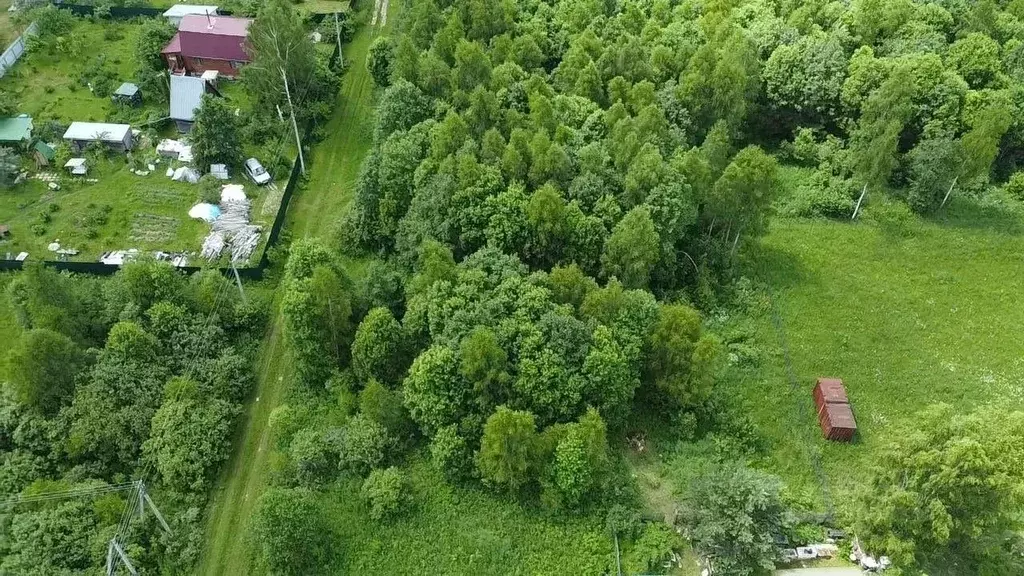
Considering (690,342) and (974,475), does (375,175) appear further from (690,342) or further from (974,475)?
(974,475)

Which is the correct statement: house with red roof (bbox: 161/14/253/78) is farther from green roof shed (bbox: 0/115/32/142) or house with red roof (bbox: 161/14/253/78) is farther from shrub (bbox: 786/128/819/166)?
shrub (bbox: 786/128/819/166)

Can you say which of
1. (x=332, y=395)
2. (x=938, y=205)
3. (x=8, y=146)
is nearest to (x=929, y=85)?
(x=938, y=205)

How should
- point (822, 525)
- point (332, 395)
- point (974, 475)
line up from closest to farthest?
point (974, 475)
point (822, 525)
point (332, 395)

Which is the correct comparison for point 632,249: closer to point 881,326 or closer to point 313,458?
Result: point 881,326

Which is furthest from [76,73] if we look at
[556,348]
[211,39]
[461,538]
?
[461,538]

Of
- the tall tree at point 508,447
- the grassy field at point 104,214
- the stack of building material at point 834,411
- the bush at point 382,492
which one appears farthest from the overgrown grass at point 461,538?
the grassy field at point 104,214

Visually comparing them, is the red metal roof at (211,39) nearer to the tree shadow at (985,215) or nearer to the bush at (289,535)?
the bush at (289,535)

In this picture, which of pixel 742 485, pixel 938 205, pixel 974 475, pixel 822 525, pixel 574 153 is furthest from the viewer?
pixel 938 205

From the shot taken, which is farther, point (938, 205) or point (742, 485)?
point (938, 205)
